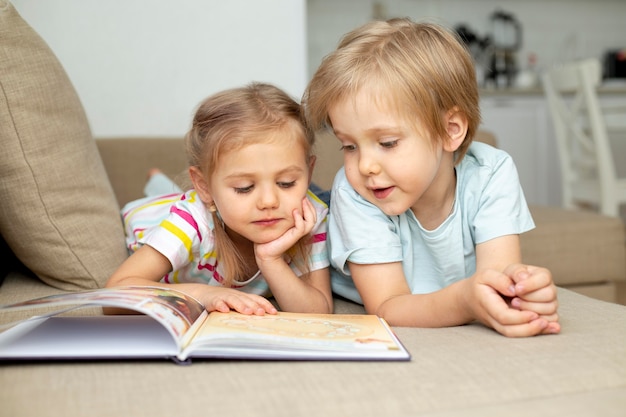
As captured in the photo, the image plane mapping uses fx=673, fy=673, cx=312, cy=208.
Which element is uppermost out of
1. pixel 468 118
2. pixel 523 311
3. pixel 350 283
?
pixel 468 118

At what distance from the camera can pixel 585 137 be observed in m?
3.13

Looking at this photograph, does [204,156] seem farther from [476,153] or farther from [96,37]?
[96,37]

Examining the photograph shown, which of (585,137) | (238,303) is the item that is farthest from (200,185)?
(585,137)

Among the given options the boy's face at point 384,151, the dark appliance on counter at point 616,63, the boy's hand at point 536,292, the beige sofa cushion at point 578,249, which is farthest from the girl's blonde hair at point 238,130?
the dark appliance on counter at point 616,63

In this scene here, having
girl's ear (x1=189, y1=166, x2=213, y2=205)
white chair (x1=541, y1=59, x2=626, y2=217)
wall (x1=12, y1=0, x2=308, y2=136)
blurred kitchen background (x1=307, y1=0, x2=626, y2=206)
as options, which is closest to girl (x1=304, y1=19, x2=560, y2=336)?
girl's ear (x1=189, y1=166, x2=213, y2=205)

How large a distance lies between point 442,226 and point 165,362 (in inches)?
23.6

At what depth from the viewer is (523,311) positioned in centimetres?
93

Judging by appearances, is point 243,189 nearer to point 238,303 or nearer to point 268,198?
point 268,198

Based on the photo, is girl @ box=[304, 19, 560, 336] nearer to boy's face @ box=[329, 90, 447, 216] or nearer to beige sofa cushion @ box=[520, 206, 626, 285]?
boy's face @ box=[329, 90, 447, 216]

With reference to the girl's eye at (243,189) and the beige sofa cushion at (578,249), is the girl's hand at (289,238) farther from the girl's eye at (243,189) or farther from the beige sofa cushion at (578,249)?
the beige sofa cushion at (578,249)

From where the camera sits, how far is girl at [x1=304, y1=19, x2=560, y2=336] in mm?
1094

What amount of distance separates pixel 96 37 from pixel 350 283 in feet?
4.46

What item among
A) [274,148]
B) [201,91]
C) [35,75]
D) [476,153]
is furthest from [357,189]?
[201,91]

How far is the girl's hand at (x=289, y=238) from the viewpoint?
119cm
